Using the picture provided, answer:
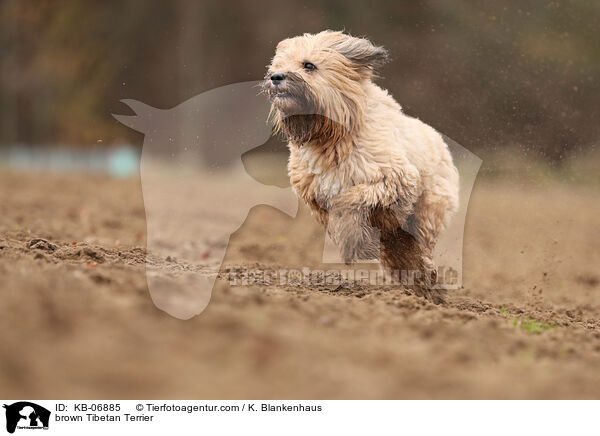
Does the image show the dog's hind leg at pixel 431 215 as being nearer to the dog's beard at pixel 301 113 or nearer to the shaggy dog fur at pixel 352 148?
the shaggy dog fur at pixel 352 148

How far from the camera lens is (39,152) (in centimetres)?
2892

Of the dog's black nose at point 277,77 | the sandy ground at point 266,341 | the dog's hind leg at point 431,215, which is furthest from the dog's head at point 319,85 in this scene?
the sandy ground at point 266,341

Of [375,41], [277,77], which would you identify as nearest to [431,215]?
[277,77]

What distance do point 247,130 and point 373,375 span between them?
426cm

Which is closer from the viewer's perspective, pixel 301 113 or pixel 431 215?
pixel 301 113

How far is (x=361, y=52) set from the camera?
18.4 feet

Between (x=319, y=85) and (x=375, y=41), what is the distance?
289 cm

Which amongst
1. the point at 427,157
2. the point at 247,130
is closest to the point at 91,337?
the point at 427,157

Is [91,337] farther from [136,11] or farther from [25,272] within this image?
[136,11]

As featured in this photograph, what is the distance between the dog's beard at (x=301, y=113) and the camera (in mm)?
5281
